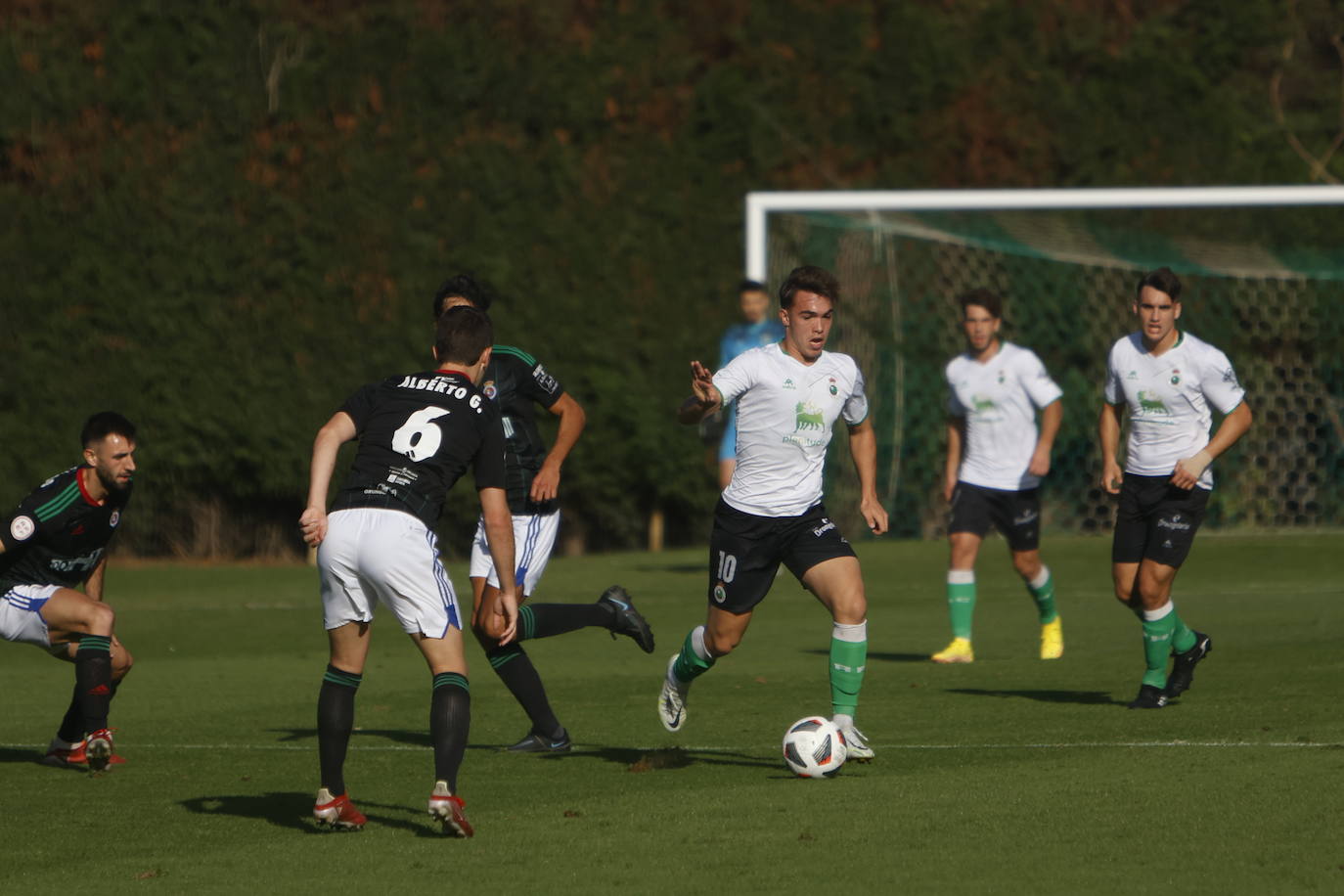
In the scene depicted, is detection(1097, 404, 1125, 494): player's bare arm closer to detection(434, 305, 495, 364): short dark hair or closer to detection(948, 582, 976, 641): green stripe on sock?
detection(948, 582, 976, 641): green stripe on sock

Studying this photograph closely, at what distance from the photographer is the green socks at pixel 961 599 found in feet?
36.3

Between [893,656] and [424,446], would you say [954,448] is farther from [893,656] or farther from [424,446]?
[424,446]

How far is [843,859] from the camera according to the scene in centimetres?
581

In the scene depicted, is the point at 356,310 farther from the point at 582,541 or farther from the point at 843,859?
the point at 843,859

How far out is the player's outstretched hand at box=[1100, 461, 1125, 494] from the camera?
9188mm

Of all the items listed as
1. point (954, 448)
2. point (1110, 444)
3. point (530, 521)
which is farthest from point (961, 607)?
point (530, 521)

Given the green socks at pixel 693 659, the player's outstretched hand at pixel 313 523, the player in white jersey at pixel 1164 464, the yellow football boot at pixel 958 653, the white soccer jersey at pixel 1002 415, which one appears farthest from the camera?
the white soccer jersey at pixel 1002 415

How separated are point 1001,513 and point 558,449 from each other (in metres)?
3.81

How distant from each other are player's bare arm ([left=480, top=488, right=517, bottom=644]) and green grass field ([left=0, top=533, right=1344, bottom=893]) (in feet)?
2.32

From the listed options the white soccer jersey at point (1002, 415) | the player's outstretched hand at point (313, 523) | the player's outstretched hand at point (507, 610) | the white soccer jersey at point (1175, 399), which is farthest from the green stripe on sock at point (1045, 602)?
the player's outstretched hand at point (313, 523)

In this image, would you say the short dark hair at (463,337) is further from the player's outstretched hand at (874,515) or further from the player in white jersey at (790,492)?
the player's outstretched hand at (874,515)

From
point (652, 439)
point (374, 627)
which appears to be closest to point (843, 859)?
point (374, 627)

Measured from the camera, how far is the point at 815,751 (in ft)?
23.6

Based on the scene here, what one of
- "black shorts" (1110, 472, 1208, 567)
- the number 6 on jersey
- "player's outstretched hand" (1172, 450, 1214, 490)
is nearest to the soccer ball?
the number 6 on jersey
